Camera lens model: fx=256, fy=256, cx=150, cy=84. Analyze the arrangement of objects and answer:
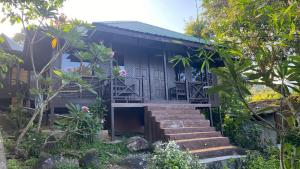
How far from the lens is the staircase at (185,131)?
7.15m

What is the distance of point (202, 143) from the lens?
291 inches

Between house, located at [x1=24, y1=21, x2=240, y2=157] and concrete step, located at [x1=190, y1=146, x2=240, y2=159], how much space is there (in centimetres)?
3

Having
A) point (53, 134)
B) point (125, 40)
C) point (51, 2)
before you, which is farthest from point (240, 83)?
point (125, 40)

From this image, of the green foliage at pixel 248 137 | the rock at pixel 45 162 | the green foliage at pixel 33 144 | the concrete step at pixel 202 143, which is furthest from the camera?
the green foliage at pixel 248 137

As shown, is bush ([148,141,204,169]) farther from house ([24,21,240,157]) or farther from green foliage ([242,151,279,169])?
green foliage ([242,151,279,169])

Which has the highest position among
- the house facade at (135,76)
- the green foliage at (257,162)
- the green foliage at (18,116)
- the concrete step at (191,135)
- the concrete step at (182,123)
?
the house facade at (135,76)

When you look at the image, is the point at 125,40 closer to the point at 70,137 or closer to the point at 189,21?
the point at 70,137

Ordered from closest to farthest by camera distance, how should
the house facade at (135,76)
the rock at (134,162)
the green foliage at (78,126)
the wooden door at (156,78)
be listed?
the rock at (134,162) < the green foliage at (78,126) < the house facade at (135,76) < the wooden door at (156,78)

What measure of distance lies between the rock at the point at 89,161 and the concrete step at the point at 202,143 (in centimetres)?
240

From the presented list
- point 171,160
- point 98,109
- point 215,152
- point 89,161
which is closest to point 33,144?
point 89,161

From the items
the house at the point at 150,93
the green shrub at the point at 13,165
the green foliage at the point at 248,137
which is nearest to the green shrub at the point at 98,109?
the house at the point at 150,93

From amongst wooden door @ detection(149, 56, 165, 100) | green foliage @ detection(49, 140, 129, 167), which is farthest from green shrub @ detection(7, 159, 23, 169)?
wooden door @ detection(149, 56, 165, 100)

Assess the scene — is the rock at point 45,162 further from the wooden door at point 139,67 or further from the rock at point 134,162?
the wooden door at point 139,67

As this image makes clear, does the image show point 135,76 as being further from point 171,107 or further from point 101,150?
point 101,150
